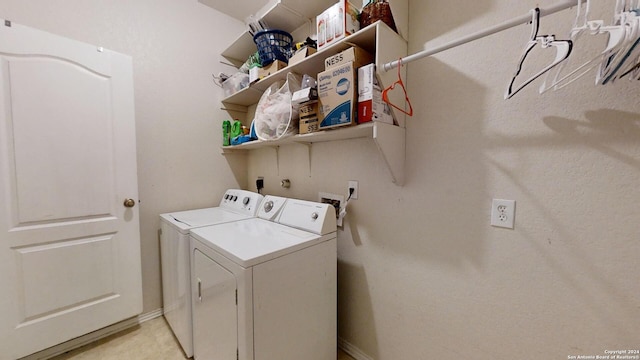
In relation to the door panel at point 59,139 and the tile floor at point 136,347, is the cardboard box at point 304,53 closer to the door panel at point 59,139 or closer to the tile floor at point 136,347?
the door panel at point 59,139

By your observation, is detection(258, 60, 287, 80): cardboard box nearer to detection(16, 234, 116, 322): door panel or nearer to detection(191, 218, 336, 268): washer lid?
detection(191, 218, 336, 268): washer lid

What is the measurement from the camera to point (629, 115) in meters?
0.73

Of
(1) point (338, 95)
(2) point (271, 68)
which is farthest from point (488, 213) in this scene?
(2) point (271, 68)

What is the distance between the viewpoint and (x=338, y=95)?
1.11 m

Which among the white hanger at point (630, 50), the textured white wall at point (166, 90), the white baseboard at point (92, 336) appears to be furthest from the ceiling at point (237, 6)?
the white baseboard at point (92, 336)

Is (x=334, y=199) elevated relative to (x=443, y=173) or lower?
lower

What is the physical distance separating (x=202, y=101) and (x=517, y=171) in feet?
7.87

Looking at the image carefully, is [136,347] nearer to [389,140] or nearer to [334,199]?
[334,199]

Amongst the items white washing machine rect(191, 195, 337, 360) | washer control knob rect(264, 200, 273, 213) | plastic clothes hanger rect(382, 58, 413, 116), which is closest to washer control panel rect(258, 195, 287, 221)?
washer control knob rect(264, 200, 273, 213)

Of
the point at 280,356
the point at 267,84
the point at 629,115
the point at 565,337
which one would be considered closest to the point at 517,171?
the point at 629,115

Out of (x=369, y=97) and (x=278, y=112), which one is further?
(x=278, y=112)

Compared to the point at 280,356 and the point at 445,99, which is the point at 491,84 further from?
the point at 280,356

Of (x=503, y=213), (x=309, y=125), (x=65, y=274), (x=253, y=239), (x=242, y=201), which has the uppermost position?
(x=309, y=125)

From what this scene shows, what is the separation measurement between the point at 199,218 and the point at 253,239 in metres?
0.76
